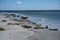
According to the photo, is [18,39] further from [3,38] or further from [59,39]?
[59,39]

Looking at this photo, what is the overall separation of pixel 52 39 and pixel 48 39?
395 millimetres

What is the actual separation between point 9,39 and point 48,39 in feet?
11.9

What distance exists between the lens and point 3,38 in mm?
18953

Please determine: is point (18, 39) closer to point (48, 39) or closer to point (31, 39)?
point (31, 39)

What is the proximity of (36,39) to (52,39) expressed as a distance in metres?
1.50

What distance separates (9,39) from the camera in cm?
1841

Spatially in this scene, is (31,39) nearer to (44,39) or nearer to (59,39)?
(44,39)

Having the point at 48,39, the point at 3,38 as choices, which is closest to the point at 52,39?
the point at 48,39

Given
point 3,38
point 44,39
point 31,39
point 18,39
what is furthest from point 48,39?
point 3,38

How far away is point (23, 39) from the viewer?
736 inches

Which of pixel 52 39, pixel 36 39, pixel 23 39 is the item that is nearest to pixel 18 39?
pixel 23 39

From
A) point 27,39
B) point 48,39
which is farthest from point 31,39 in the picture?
point 48,39

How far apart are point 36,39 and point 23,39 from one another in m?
1.22

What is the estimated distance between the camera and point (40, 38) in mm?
19359
